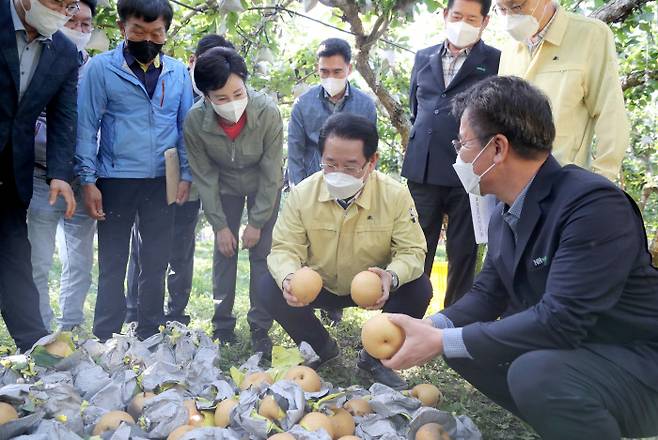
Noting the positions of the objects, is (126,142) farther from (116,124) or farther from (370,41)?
(370,41)

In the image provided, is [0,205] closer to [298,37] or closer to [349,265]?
[349,265]

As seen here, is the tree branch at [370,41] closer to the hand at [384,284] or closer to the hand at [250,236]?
the hand at [250,236]

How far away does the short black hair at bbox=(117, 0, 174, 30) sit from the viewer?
3449 mm

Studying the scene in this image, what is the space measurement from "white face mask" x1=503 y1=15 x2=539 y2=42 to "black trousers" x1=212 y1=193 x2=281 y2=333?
5.76 ft

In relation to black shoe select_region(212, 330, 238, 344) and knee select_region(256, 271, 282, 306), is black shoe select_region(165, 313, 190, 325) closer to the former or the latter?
black shoe select_region(212, 330, 238, 344)

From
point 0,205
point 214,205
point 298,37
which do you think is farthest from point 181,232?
point 298,37

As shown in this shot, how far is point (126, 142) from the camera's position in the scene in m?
3.56

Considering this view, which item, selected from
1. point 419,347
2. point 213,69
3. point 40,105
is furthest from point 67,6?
point 419,347

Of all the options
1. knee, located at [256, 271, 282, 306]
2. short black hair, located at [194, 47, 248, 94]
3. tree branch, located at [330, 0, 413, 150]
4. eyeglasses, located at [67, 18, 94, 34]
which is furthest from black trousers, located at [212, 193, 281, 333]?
tree branch, located at [330, 0, 413, 150]

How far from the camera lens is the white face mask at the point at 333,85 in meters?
4.32

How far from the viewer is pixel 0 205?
3.08 meters

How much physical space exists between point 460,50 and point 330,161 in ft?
4.20

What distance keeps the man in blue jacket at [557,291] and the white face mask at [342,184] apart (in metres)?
0.84

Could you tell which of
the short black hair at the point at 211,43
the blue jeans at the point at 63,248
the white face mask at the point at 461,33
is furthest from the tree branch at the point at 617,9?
the blue jeans at the point at 63,248
